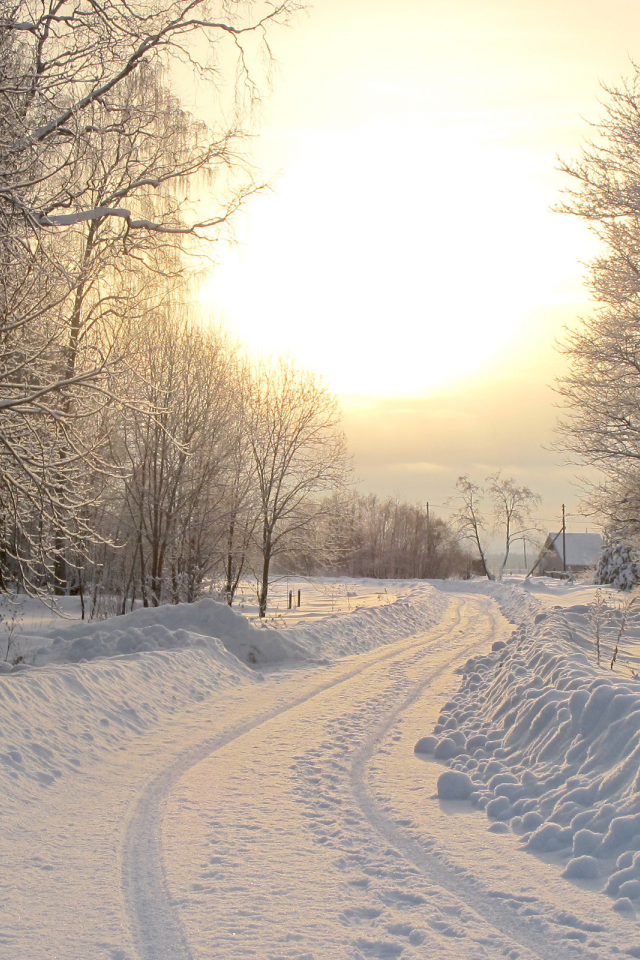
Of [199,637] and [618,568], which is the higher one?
[618,568]

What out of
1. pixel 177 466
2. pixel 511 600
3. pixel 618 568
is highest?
pixel 177 466

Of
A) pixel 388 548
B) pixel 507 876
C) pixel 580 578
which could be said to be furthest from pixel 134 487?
pixel 388 548

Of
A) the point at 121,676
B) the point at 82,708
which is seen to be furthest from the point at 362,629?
the point at 82,708

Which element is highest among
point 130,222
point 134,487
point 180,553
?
point 130,222

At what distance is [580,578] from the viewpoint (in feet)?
159

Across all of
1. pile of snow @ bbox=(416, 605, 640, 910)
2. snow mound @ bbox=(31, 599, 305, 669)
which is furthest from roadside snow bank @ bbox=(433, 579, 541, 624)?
pile of snow @ bbox=(416, 605, 640, 910)

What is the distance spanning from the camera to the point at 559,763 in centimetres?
648

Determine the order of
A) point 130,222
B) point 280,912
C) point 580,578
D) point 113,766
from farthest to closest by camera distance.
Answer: point 580,578 → point 130,222 → point 113,766 → point 280,912

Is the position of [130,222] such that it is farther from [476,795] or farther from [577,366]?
[577,366]

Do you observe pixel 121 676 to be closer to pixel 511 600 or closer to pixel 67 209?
pixel 67 209

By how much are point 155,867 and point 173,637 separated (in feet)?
28.2

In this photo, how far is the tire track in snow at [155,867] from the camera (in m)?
3.94

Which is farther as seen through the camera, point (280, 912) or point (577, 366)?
point (577, 366)

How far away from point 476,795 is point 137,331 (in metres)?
14.5
